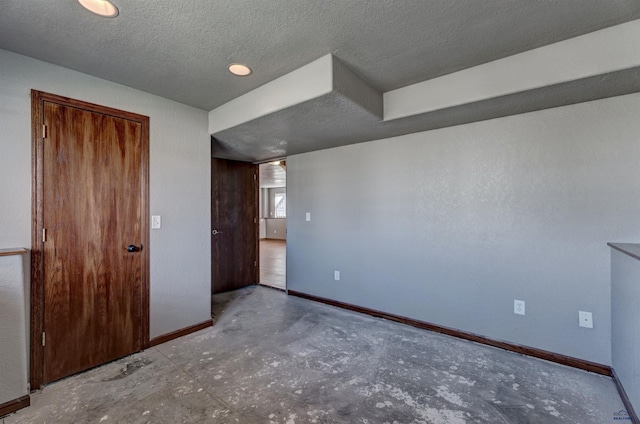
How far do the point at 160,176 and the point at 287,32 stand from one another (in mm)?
1758

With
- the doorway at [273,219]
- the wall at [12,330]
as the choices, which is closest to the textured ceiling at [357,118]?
the wall at [12,330]

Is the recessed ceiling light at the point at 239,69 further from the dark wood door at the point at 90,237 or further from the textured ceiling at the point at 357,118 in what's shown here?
the dark wood door at the point at 90,237

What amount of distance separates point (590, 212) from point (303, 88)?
2387 millimetres

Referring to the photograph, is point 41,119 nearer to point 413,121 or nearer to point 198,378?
point 198,378

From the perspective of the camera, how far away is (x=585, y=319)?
2.13 m

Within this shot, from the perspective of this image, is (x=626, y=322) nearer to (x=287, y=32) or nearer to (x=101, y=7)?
(x=287, y=32)

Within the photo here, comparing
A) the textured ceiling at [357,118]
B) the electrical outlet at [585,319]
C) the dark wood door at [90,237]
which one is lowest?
the electrical outlet at [585,319]

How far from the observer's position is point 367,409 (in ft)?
5.62

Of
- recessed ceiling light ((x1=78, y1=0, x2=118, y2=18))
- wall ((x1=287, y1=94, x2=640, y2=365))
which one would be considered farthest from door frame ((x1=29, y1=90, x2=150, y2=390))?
wall ((x1=287, y1=94, x2=640, y2=365))

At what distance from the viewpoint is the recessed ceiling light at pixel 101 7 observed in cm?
144

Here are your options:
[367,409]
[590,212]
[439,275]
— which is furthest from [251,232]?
[590,212]

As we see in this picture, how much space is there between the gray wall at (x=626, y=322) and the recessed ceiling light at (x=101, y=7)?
3.17 m

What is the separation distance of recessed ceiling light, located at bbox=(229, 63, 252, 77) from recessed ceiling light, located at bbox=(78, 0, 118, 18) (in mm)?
718

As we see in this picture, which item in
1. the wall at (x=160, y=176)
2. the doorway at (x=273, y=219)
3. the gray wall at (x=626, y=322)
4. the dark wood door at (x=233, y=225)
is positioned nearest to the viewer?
the gray wall at (x=626, y=322)
